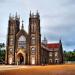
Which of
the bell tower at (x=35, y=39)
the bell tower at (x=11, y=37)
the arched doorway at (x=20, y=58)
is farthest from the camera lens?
the arched doorway at (x=20, y=58)

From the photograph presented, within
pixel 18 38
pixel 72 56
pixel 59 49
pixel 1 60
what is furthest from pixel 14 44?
pixel 72 56

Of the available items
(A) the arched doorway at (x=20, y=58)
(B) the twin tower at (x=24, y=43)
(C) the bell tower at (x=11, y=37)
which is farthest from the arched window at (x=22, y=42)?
(A) the arched doorway at (x=20, y=58)

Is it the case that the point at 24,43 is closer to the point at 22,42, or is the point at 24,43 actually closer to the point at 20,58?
the point at 22,42

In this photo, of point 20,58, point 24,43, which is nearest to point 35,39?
point 24,43

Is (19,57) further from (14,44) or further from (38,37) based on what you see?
(38,37)

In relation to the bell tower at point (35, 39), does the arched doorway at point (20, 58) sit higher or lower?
lower

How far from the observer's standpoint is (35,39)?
80250 millimetres

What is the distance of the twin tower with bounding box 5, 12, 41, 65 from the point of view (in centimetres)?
7912

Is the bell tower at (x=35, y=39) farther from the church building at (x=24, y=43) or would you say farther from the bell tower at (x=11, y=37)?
the bell tower at (x=11, y=37)

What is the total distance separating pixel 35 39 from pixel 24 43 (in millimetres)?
4332

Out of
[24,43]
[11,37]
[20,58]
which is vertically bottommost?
[20,58]

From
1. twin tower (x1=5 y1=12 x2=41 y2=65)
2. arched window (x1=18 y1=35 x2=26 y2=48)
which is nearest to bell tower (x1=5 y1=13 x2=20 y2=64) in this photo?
twin tower (x1=5 y1=12 x2=41 y2=65)

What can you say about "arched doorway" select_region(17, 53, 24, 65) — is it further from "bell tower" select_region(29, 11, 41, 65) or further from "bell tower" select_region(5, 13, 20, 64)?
→ "bell tower" select_region(29, 11, 41, 65)

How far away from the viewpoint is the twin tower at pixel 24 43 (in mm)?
79125
